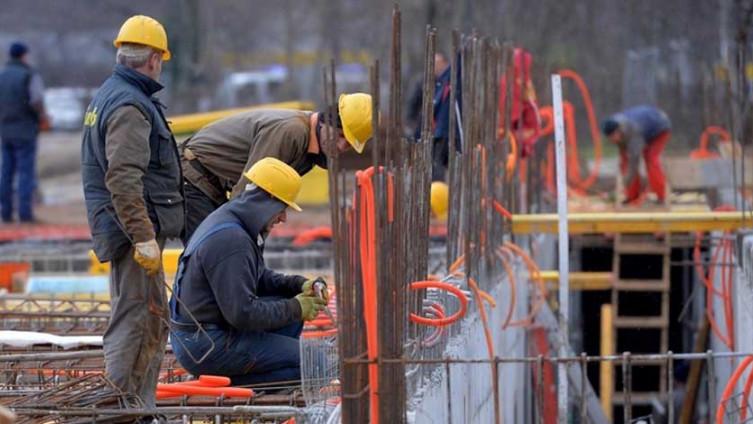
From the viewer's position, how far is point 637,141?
17062 mm

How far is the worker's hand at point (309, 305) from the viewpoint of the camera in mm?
7375

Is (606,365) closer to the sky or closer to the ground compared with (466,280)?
closer to the ground

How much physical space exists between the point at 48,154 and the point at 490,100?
22801 mm

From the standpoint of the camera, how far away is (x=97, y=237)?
7.04 meters

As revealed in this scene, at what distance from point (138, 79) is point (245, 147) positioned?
5.28 feet

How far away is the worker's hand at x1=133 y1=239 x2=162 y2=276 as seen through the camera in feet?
22.3

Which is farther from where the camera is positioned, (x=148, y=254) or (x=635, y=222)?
(x=635, y=222)

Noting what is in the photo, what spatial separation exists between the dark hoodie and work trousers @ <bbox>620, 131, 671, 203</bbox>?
9294mm

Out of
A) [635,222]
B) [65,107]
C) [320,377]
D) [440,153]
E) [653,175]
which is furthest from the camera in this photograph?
[65,107]

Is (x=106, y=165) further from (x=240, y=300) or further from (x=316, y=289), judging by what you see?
(x=316, y=289)

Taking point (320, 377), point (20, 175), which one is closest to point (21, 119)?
point (20, 175)

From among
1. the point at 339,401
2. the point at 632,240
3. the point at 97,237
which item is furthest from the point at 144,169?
the point at 632,240

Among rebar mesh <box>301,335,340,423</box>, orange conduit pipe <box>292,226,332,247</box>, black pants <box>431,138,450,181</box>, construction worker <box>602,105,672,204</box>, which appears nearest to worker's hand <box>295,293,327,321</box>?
rebar mesh <box>301,335,340,423</box>

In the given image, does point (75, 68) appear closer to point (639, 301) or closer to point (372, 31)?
point (372, 31)
